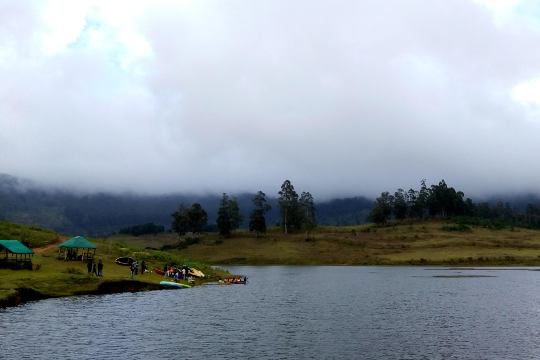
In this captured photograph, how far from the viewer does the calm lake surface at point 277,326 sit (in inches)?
1767

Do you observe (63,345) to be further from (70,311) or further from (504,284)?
→ (504,284)

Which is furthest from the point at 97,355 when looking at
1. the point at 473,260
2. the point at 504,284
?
the point at 473,260

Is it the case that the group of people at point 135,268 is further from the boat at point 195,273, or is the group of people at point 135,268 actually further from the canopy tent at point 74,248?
the boat at point 195,273

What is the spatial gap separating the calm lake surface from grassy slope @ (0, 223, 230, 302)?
4.70m

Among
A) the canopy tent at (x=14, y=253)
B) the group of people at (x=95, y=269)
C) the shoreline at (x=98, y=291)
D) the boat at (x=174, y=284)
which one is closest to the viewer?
the shoreline at (x=98, y=291)

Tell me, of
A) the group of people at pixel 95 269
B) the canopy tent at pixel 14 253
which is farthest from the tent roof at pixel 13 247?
the group of people at pixel 95 269

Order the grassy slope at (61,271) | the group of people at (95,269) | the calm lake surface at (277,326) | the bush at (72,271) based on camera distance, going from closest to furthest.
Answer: the calm lake surface at (277,326) → the grassy slope at (61,271) → the bush at (72,271) → the group of people at (95,269)

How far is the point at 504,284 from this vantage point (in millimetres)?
110250

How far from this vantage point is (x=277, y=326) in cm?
5809

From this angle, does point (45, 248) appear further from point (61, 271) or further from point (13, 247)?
point (13, 247)

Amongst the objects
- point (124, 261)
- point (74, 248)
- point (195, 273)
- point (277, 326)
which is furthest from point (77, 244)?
point (277, 326)

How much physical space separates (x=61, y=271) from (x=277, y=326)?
4898 centimetres

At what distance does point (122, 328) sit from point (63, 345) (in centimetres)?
941

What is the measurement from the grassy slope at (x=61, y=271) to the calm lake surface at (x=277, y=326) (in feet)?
15.4
